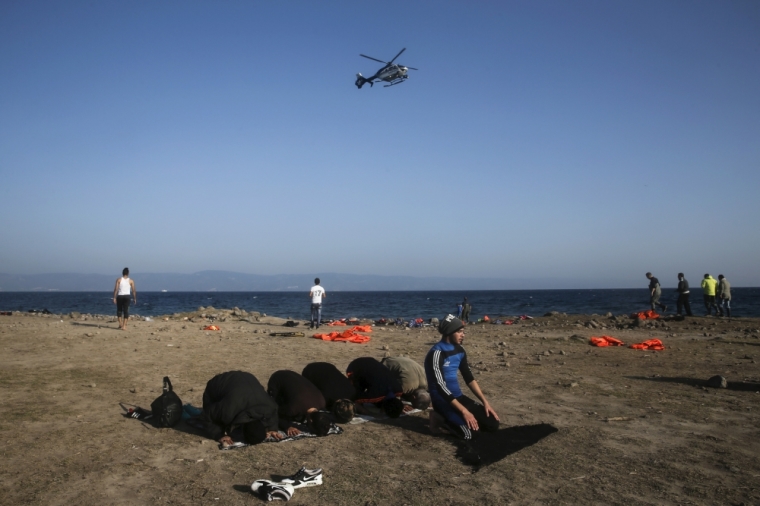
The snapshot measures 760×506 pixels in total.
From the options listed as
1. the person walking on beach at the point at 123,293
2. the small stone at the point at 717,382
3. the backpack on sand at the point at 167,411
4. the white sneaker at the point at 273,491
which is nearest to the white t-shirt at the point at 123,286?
the person walking on beach at the point at 123,293

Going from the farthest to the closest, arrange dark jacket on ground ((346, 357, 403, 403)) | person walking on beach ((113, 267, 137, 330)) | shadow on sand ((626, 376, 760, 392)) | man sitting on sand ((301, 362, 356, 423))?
person walking on beach ((113, 267, 137, 330))
shadow on sand ((626, 376, 760, 392))
dark jacket on ground ((346, 357, 403, 403))
man sitting on sand ((301, 362, 356, 423))

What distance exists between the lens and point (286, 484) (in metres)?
5.32

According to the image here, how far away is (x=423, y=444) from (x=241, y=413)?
244cm

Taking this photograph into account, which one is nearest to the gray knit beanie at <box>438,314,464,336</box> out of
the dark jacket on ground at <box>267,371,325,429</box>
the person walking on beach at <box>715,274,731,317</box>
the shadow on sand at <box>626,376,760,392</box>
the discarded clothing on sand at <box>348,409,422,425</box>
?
the discarded clothing on sand at <box>348,409,422,425</box>

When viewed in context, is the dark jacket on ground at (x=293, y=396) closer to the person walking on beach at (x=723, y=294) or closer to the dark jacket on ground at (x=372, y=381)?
the dark jacket on ground at (x=372, y=381)

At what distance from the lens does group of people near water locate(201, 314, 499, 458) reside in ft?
22.8

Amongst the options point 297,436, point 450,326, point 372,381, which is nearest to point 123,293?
point 372,381

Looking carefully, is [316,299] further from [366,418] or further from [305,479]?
[305,479]

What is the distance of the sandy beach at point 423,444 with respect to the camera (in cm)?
532

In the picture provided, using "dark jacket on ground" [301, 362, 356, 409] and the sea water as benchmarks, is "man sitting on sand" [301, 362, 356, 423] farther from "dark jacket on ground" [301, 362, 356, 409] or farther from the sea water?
the sea water

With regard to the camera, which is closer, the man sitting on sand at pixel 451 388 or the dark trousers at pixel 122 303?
the man sitting on sand at pixel 451 388

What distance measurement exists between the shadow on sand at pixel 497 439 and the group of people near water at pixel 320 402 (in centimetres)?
14

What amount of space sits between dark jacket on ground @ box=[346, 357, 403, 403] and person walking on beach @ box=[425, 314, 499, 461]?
134 centimetres

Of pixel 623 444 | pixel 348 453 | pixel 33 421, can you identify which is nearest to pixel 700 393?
pixel 623 444
